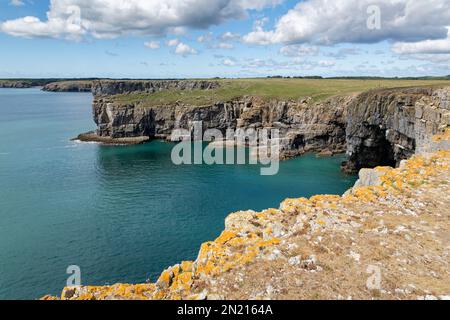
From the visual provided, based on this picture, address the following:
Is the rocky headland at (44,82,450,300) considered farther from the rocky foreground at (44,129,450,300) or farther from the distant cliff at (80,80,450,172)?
the distant cliff at (80,80,450,172)

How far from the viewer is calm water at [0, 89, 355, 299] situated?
35.8 meters

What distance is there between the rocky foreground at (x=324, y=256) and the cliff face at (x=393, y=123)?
99.4 feet

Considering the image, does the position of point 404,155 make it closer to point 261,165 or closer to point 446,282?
point 261,165

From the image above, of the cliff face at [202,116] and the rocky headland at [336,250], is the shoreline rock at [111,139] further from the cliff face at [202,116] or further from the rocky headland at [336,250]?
the rocky headland at [336,250]

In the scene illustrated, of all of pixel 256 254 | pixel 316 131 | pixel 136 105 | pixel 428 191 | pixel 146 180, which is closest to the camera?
pixel 256 254

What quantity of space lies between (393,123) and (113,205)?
52629 mm

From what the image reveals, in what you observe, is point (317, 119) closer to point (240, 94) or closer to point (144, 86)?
point (240, 94)

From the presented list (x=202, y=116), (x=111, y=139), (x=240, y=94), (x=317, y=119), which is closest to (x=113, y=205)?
(x=111, y=139)

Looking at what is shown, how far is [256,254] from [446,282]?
6.10 metres

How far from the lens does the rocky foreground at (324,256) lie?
10.5m

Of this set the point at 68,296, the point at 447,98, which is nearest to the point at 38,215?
the point at 68,296

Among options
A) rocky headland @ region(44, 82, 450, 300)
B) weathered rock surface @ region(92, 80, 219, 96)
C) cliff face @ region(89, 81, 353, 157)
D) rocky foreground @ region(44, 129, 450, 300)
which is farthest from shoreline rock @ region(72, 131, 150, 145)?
rocky foreground @ region(44, 129, 450, 300)

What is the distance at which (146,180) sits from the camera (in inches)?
2724

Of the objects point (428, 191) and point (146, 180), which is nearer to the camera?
point (428, 191)
